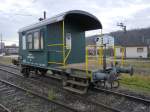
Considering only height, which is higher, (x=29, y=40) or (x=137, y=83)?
(x=29, y=40)

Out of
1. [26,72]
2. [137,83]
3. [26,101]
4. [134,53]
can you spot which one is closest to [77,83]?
[26,101]

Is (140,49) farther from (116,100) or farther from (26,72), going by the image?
(116,100)

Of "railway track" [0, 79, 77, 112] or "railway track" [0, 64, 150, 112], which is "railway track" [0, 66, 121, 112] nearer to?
"railway track" [0, 64, 150, 112]

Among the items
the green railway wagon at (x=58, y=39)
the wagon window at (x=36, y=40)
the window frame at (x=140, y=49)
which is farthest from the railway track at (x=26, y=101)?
the window frame at (x=140, y=49)

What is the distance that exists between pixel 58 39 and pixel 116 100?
4.41m

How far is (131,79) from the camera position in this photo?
44.3 feet

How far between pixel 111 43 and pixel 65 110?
12.0 feet

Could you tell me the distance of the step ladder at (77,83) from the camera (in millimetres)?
8773

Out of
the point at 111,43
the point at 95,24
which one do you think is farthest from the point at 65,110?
the point at 95,24

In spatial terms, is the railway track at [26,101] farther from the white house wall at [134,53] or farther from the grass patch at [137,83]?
the white house wall at [134,53]

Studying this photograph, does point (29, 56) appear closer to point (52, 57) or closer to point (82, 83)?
point (52, 57)

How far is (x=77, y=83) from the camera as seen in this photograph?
9.04m

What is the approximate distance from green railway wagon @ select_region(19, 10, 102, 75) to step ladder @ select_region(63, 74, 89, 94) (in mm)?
1028

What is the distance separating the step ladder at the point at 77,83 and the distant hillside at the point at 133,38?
167 ft
